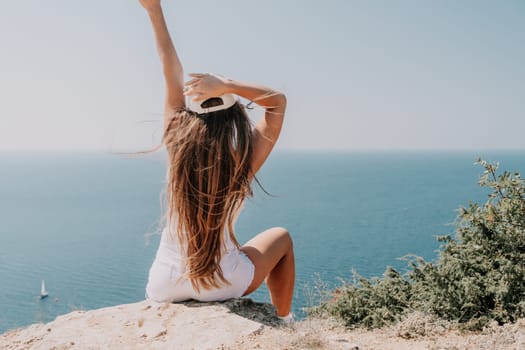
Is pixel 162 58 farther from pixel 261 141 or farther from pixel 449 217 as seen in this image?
pixel 449 217

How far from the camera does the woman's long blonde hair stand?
249 cm

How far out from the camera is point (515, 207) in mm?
3490

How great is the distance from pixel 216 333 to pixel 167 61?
5.60ft

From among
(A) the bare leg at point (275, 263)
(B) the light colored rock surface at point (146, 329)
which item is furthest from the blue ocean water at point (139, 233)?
(B) the light colored rock surface at point (146, 329)

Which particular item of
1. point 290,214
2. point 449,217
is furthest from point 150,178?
point 449,217

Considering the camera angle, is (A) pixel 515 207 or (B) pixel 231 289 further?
(A) pixel 515 207

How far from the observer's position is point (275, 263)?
293cm

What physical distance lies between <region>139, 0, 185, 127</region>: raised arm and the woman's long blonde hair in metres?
0.14

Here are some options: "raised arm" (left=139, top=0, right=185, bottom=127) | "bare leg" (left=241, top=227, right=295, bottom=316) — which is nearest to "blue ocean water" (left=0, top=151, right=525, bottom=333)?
"raised arm" (left=139, top=0, right=185, bottom=127)

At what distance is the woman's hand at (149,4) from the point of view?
286cm

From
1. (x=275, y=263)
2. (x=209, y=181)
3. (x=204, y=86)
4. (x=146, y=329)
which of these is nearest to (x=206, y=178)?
(x=209, y=181)

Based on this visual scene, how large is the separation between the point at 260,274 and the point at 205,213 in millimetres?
568

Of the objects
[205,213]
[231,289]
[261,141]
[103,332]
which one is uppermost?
[261,141]

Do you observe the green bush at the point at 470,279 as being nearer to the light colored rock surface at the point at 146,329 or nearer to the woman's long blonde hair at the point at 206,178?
the light colored rock surface at the point at 146,329
